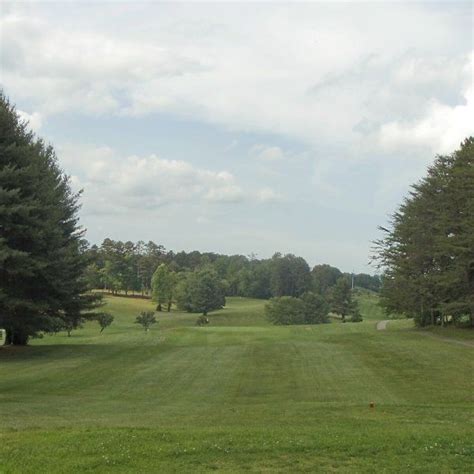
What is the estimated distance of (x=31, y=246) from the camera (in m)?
29.6

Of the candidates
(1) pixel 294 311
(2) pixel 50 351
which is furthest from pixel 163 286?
(2) pixel 50 351

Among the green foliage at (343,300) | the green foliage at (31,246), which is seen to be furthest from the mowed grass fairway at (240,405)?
the green foliage at (343,300)

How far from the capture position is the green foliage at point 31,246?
27.2 metres

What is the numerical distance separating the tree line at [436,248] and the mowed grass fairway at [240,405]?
4665 millimetres

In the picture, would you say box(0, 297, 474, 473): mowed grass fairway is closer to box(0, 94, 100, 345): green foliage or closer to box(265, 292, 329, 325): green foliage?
box(0, 94, 100, 345): green foliage

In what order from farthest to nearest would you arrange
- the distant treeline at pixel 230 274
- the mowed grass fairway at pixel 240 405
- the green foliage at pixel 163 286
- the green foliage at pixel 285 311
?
1. the distant treeline at pixel 230 274
2. the green foliage at pixel 163 286
3. the green foliage at pixel 285 311
4. the mowed grass fairway at pixel 240 405

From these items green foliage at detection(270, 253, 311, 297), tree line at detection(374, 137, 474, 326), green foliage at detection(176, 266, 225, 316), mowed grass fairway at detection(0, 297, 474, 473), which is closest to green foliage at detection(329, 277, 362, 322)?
green foliage at detection(176, 266, 225, 316)

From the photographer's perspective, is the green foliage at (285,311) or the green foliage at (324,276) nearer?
the green foliage at (285,311)

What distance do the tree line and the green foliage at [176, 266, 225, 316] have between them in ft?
229

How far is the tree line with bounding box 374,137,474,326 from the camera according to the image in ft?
131

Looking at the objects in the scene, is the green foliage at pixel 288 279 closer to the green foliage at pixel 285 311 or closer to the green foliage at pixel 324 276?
the green foliage at pixel 324 276

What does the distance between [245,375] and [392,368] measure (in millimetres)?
6491

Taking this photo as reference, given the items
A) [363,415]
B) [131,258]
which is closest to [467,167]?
[363,415]

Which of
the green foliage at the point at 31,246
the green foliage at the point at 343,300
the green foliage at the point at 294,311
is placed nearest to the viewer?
the green foliage at the point at 31,246
